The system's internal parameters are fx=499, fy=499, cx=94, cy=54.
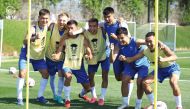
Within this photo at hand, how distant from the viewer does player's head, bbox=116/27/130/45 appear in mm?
10008

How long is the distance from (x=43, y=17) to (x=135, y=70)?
7.45ft

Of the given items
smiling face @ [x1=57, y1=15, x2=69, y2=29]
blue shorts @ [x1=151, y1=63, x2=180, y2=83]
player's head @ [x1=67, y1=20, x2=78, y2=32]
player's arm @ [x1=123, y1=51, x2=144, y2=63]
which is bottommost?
blue shorts @ [x1=151, y1=63, x2=180, y2=83]

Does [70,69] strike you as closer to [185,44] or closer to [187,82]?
[187,82]

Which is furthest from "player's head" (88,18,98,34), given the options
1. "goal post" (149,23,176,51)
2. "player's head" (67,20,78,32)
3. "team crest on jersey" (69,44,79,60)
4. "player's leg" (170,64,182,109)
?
"goal post" (149,23,176,51)

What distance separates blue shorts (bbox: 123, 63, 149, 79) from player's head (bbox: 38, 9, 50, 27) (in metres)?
2.00

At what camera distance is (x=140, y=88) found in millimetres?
10102

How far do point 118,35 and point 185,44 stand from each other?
1706 inches

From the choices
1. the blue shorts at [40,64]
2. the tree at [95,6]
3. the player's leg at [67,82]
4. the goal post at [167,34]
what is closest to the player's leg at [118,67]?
the player's leg at [67,82]

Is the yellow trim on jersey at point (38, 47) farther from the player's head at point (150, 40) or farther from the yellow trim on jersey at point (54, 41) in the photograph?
the player's head at point (150, 40)

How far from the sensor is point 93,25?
10758mm

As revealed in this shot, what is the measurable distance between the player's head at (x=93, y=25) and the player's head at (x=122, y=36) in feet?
2.60

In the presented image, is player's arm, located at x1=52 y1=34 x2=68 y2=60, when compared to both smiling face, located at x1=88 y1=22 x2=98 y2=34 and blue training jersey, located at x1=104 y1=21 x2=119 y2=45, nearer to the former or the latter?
smiling face, located at x1=88 y1=22 x2=98 y2=34

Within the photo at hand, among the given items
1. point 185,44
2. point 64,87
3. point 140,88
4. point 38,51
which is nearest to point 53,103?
point 64,87


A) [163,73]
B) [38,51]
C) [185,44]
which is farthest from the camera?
[185,44]
